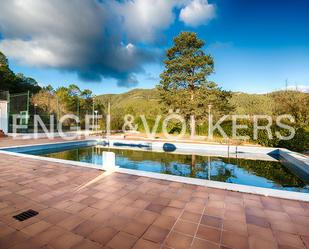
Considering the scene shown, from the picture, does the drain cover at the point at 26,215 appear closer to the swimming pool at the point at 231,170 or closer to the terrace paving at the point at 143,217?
the terrace paving at the point at 143,217

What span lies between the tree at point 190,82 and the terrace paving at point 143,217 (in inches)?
477

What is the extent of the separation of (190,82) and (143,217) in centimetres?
1497

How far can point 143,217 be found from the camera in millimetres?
2676

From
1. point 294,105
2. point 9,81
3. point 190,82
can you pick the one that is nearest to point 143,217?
point 294,105

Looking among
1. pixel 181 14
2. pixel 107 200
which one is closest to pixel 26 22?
pixel 181 14

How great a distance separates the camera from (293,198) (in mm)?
3346

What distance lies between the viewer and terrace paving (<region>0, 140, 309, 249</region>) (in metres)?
2.14

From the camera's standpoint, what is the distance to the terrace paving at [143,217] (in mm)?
2143

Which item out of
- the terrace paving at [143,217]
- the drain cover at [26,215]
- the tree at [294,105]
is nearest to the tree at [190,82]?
the tree at [294,105]

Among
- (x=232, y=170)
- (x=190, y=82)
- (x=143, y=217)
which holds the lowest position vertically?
(x=232, y=170)

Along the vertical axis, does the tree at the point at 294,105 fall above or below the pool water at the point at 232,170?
above

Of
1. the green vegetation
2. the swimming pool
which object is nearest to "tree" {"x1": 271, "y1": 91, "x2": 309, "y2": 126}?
the swimming pool

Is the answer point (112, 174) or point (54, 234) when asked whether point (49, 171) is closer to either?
point (112, 174)

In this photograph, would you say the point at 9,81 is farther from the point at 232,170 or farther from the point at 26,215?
the point at 232,170
